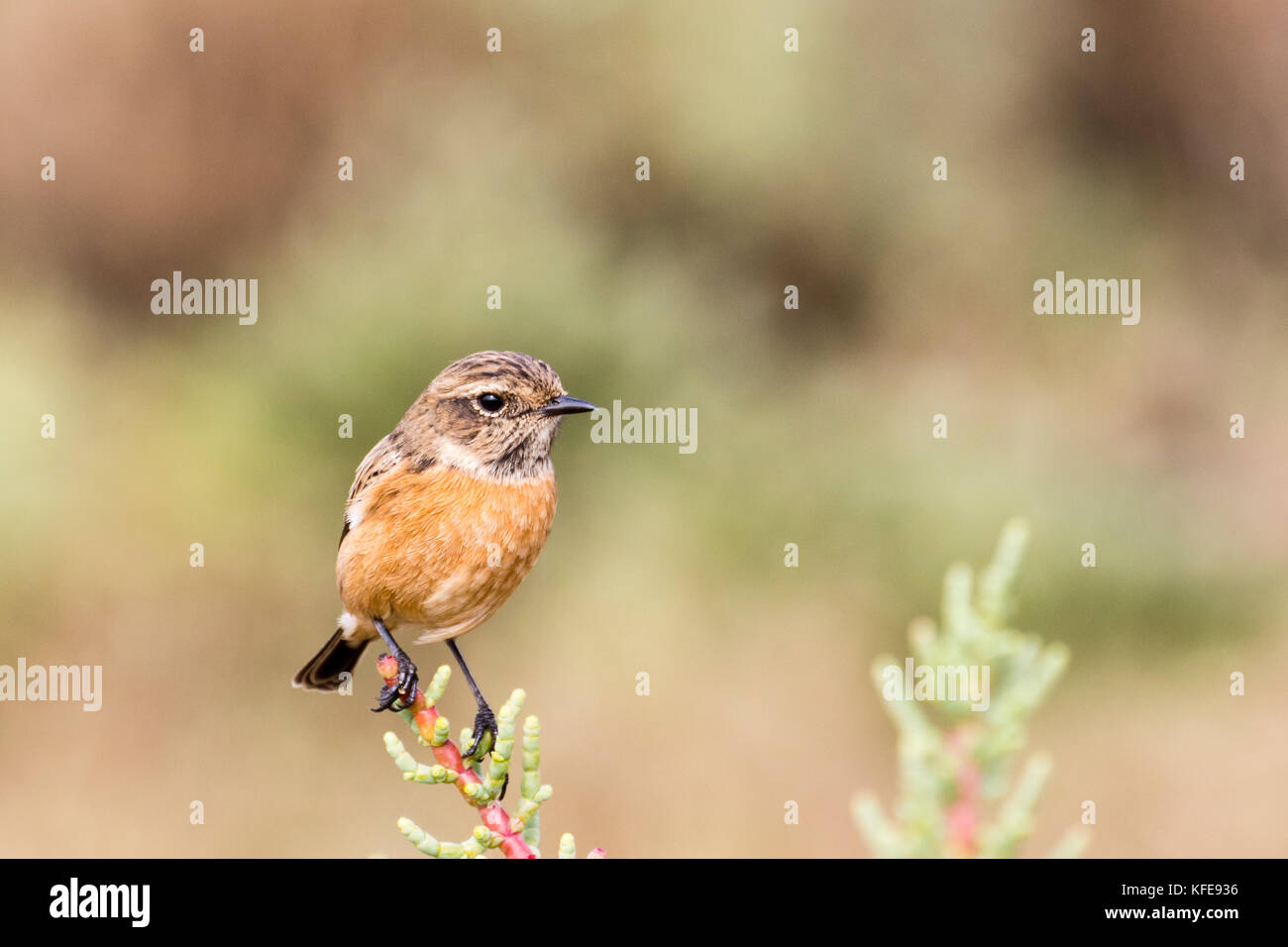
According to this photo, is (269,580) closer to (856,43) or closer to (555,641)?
(555,641)

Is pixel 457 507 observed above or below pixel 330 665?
above

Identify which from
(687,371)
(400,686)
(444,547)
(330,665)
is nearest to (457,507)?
(444,547)

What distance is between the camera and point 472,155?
31.8ft

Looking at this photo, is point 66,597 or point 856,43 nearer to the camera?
point 66,597

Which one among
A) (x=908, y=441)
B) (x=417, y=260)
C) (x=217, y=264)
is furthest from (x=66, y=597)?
(x=908, y=441)

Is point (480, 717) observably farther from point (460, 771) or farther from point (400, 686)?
point (460, 771)

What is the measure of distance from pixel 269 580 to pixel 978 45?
696 centimetres

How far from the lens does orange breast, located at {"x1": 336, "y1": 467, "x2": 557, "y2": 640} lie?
14.3 ft

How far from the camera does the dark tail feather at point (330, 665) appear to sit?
17.2ft

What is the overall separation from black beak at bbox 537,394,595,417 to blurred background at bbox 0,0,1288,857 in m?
4.49

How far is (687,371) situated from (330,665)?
4.92m

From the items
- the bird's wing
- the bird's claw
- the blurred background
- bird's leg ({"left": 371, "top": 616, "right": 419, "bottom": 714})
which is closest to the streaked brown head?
the bird's wing

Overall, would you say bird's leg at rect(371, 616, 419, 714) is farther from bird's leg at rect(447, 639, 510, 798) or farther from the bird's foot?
bird's leg at rect(447, 639, 510, 798)

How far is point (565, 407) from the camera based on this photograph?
446 centimetres
